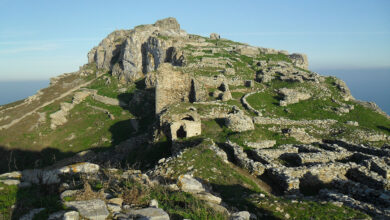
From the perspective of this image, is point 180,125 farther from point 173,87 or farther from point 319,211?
point 319,211

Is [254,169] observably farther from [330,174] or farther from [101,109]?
[101,109]

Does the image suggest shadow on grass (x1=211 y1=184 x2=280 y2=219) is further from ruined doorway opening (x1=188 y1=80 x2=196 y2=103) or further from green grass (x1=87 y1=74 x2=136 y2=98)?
green grass (x1=87 y1=74 x2=136 y2=98)

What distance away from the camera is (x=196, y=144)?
19062 millimetres

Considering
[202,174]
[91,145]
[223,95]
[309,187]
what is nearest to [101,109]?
[91,145]

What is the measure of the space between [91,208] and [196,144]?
13462 mm

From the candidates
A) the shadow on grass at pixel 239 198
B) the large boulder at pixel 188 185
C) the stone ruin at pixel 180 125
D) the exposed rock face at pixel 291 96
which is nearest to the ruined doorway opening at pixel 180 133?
the stone ruin at pixel 180 125

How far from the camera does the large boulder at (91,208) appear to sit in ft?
18.5

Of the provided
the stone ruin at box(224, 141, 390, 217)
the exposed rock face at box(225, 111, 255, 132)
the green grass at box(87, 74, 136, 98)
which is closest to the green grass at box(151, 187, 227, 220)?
the stone ruin at box(224, 141, 390, 217)

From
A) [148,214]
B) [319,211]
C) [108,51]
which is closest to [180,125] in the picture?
[319,211]

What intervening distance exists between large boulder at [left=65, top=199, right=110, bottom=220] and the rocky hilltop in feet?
0.09

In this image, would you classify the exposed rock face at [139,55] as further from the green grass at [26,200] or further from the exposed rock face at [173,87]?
the green grass at [26,200]

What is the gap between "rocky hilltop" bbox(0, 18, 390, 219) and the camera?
7.89 m

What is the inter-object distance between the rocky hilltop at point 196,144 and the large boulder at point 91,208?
1.1 inches

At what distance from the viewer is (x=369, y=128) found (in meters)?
27.0
